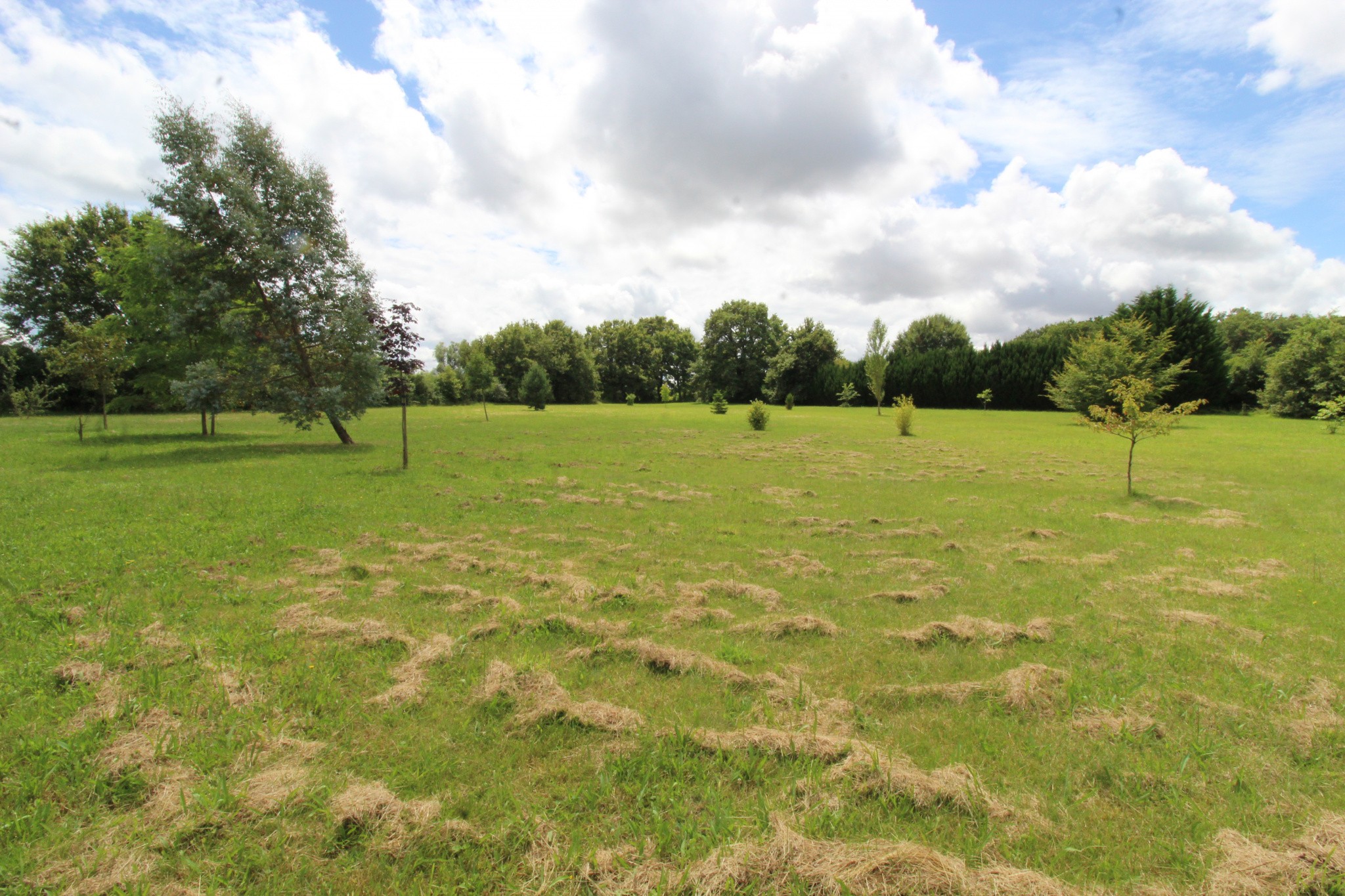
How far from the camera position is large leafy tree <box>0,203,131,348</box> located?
37.2 metres

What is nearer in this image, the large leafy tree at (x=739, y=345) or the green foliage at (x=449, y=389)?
the green foliage at (x=449, y=389)

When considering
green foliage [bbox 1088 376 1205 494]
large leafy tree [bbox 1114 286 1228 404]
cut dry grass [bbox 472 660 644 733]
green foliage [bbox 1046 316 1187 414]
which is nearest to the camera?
cut dry grass [bbox 472 660 644 733]

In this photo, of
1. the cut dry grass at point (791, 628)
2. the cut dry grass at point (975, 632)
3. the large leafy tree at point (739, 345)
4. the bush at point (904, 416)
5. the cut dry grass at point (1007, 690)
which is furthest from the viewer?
A: the large leafy tree at point (739, 345)

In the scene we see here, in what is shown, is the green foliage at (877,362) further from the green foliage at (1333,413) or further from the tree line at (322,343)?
the green foliage at (1333,413)

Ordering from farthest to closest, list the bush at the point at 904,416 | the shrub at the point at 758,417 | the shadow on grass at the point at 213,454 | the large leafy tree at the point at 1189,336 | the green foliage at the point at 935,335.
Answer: the green foliage at the point at 935,335 < the large leafy tree at the point at 1189,336 < the shrub at the point at 758,417 < the bush at the point at 904,416 < the shadow on grass at the point at 213,454

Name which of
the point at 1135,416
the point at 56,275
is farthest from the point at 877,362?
the point at 56,275

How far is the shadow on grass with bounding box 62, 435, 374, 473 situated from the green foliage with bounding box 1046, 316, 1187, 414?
36994 mm

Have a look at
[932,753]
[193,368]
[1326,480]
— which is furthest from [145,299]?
[1326,480]

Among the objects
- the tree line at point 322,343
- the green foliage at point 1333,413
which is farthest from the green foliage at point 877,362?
the green foliage at point 1333,413

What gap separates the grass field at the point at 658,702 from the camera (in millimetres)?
2850

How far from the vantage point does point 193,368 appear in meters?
19.3

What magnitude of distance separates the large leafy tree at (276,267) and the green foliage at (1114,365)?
3654cm

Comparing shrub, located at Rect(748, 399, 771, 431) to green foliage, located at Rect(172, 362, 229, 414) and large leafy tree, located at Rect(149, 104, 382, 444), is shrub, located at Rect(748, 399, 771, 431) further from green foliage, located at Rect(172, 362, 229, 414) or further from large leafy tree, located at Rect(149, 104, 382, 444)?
green foliage, located at Rect(172, 362, 229, 414)

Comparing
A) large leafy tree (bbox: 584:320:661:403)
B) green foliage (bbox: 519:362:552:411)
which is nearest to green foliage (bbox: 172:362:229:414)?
green foliage (bbox: 519:362:552:411)
